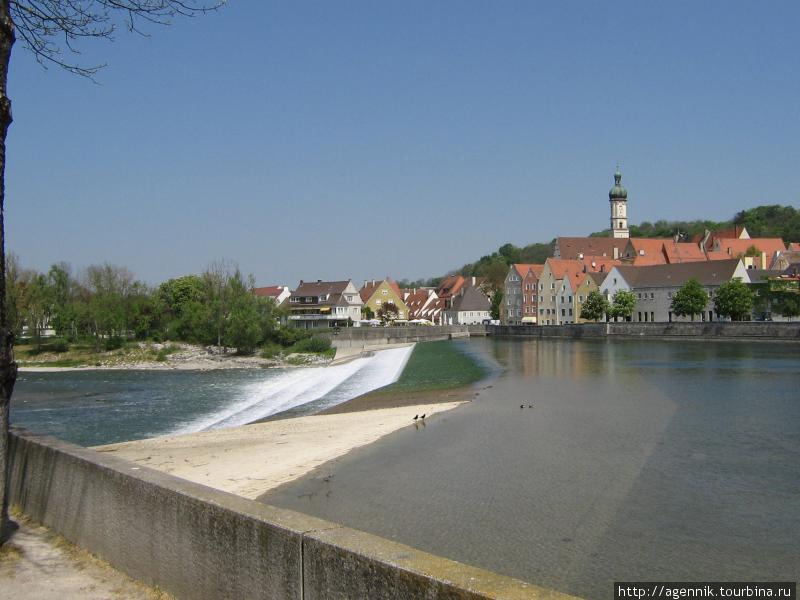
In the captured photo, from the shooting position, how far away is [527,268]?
11444 cm

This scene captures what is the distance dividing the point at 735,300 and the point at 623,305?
17.8m

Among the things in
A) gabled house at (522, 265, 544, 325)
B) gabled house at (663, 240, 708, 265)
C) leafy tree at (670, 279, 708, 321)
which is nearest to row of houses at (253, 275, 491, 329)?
gabled house at (522, 265, 544, 325)

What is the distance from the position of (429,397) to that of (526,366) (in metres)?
18.0

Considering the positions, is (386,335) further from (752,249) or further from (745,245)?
(745,245)

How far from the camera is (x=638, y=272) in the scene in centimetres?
9875

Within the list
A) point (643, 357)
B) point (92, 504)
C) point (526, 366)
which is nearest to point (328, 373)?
point (526, 366)

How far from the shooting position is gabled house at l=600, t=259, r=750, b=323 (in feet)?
282

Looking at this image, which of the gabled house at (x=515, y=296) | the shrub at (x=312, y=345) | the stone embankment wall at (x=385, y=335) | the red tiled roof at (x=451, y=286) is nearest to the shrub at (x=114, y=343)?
the shrub at (x=312, y=345)

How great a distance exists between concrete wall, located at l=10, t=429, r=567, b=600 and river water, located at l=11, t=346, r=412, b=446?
58.0ft

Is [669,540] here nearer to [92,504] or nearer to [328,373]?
[92,504]

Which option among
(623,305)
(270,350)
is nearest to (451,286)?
(623,305)

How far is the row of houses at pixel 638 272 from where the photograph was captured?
8931 centimetres

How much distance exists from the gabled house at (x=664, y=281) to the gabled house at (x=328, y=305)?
40.3 m

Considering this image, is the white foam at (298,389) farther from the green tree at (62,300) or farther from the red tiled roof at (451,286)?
the red tiled roof at (451,286)
